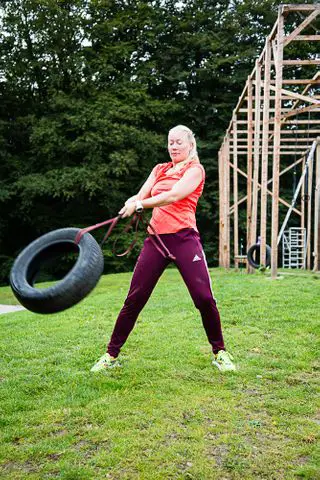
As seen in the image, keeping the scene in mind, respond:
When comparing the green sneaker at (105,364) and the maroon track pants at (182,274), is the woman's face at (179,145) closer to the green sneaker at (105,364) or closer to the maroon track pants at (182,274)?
the maroon track pants at (182,274)

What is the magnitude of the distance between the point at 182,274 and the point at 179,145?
96 cm

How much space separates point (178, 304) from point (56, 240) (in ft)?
13.6

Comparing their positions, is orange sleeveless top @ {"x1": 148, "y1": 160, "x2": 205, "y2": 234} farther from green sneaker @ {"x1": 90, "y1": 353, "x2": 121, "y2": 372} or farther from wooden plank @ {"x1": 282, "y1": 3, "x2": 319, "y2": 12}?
wooden plank @ {"x1": 282, "y1": 3, "x2": 319, "y2": 12}

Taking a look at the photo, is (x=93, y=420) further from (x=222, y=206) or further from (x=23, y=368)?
(x=222, y=206)

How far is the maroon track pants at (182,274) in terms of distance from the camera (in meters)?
3.84

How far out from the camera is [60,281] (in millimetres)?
3346

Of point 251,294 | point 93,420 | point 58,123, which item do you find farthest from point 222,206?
point 93,420

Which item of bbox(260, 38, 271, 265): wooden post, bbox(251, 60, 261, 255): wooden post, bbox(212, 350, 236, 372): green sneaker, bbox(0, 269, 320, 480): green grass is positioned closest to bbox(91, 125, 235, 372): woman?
bbox(212, 350, 236, 372): green sneaker

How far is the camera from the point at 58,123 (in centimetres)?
1842

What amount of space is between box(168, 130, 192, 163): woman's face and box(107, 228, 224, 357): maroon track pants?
0.55m

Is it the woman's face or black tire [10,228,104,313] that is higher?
the woman's face

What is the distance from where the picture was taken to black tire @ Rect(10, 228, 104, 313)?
10.6 feet

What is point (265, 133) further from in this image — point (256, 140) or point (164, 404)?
point (164, 404)

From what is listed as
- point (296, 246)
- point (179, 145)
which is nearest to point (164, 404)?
point (179, 145)
